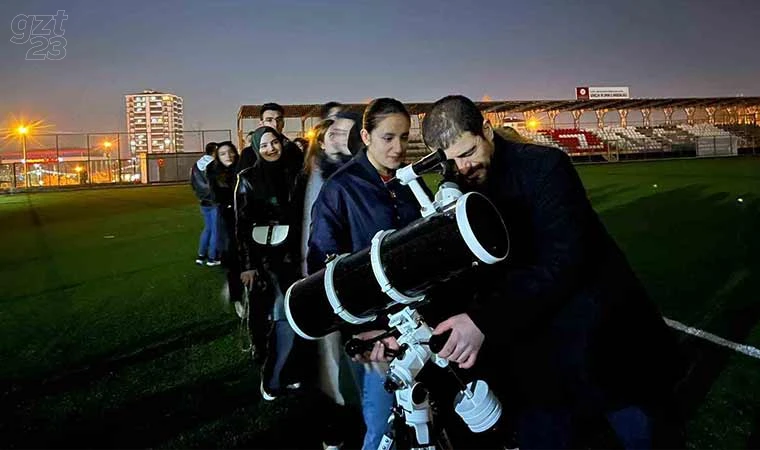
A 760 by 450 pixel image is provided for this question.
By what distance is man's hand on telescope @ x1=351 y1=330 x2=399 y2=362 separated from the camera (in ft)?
7.00

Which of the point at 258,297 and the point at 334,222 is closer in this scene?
the point at 334,222

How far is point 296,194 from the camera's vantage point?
12.8 feet

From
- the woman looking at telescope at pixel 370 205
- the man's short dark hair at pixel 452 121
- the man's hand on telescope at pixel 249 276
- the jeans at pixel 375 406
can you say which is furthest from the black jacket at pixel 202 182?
the man's short dark hair at pixel 452 121

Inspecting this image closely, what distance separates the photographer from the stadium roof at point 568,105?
38.9 m

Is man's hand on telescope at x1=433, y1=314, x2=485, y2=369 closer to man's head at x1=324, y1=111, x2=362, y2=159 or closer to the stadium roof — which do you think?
man's head at x1=324, y1=111, x2=362, y2=159

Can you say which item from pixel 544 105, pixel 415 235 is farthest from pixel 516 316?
pixel 544 105

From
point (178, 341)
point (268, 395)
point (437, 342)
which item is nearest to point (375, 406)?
point (437, 342)

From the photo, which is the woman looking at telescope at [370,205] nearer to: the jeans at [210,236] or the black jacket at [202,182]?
the black jacket at [202,182]

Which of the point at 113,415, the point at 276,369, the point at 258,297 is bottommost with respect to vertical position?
the point at 113,415

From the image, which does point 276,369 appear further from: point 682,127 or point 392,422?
point 682,127

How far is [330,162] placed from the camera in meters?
3.70

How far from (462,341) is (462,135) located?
28.1 inches

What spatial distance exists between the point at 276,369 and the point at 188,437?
28.2 inches

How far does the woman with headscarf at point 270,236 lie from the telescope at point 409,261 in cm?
217
